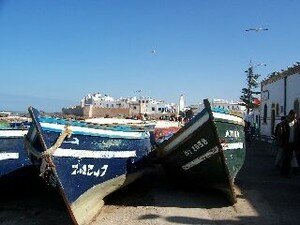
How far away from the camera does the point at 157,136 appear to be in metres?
12.3

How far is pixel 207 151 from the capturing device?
26.8 feet

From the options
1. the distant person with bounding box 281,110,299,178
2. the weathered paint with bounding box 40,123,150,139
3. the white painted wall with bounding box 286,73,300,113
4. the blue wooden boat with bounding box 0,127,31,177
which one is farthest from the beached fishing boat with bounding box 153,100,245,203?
the white painted wall with bounding box 286,73,300,113

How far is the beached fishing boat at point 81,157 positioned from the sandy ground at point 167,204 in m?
0.48

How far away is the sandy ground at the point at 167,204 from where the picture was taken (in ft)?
24.3

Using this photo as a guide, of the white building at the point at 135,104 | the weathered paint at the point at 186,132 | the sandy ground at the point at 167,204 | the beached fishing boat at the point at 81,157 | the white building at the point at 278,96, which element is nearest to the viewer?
the beached fishing boat at the point at 81,157

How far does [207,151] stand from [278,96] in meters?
17.5

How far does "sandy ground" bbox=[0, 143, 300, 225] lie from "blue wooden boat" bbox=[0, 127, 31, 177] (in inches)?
13.8

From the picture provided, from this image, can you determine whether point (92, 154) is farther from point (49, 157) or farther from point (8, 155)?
point (8, 155)

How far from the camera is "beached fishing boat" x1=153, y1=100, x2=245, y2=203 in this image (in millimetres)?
8008

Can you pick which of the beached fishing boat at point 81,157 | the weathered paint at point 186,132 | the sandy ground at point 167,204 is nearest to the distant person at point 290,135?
the sandy ground at point 167,204

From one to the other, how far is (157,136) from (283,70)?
1371cm

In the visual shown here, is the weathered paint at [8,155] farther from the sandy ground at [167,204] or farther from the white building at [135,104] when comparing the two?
the white building at [135,104]

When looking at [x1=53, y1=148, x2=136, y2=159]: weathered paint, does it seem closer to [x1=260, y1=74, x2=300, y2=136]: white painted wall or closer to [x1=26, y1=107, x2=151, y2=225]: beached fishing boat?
[x1=26, y1=107, x2=151, y2=225]: beached fishing boat

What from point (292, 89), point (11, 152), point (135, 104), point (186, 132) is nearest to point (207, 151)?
point (186, 132)
